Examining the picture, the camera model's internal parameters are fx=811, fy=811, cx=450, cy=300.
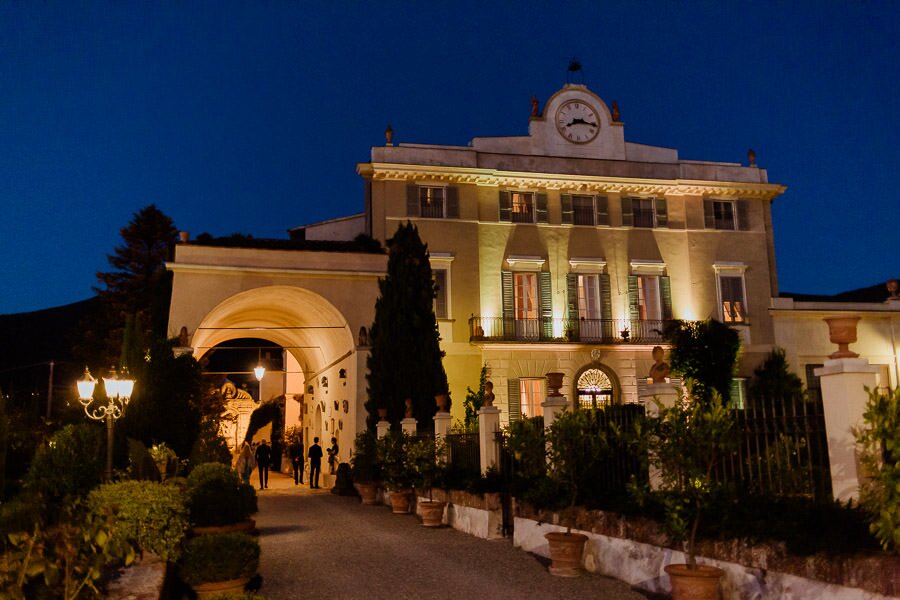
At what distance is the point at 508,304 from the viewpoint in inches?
1083

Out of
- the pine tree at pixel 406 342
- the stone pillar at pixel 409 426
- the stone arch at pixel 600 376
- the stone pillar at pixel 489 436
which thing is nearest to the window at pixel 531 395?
the stone arch at pixel 600 376

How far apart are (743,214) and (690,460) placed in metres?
24.7

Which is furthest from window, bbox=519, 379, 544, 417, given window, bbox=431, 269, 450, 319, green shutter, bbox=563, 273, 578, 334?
window, bbox=431, 269, 450, 319

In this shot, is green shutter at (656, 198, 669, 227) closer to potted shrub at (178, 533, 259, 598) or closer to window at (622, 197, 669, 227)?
window at (622, 197, 669, 227)

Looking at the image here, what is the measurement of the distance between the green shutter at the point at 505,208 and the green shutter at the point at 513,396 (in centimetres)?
555

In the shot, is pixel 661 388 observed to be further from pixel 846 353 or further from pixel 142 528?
pixel 142 528

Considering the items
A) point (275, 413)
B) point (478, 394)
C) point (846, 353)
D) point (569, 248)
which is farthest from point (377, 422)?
point (275, 413)

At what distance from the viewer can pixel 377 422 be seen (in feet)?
68.2

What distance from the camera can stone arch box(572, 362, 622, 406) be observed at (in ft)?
90.4

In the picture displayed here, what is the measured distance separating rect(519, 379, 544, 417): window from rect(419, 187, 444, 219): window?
6.31 metres

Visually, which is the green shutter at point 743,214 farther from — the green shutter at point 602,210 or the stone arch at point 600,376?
the stone arch at point 600,376

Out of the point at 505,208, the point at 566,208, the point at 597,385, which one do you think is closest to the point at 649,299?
the point at 597,385

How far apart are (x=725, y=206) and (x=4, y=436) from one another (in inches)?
1056

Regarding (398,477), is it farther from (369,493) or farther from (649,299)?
(649,299)
